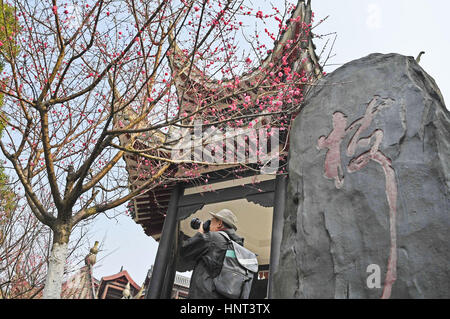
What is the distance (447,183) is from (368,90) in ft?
3.40

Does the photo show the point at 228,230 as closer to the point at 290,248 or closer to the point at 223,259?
the point at 223,259

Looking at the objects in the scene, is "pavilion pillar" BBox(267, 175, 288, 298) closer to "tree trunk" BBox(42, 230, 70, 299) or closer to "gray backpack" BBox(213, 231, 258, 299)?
"gray backpack" BBox(213, 231, 258, 299)

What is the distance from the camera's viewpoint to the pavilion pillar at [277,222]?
5.61 meters

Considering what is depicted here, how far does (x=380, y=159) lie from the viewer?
278cm

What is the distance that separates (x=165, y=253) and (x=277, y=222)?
2098 mm

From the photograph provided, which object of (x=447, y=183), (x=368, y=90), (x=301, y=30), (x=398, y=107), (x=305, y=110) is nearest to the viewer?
(x=447, y=183)

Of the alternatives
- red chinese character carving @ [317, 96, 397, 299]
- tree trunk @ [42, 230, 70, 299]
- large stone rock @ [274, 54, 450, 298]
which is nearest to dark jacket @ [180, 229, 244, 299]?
large stone rock @ [274, 54, 450, 298]

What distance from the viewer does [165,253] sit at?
668 centimetres

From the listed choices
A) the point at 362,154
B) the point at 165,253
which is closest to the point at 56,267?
the point at 165,253

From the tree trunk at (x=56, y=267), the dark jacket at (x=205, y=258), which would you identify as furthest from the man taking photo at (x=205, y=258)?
the tree trunk at (x=56, y=267)

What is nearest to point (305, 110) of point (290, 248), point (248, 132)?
point (290, 248)

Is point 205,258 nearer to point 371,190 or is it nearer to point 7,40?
point 371,190

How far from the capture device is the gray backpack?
3559 mm

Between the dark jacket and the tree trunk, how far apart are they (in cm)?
156
